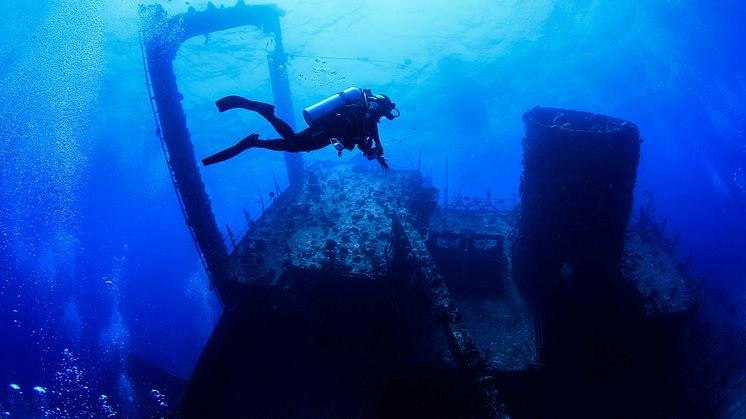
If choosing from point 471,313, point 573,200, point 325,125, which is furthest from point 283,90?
point 325,125

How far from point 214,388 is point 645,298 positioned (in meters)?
11.2

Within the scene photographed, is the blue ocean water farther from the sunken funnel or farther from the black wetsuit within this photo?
the black wetsuit

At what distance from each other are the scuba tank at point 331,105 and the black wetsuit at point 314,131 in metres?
0.05

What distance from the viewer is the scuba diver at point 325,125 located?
3.82m

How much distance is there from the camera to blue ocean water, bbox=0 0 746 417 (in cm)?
3509

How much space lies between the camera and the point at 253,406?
9000 millimetres

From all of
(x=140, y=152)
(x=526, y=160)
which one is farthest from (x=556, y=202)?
(x=140, y=152)

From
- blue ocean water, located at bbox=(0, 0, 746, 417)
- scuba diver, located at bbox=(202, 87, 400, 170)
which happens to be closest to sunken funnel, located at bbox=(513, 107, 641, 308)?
scuba diver, located at bbox=(202, 87, 400, 170)

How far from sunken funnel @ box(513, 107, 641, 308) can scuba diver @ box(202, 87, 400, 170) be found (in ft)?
20.5

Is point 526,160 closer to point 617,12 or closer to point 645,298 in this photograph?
point 645,298

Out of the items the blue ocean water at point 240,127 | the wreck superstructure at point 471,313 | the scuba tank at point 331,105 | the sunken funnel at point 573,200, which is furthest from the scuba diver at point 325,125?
the blue ocean water at point 240,127

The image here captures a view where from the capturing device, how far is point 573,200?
914 centimetres

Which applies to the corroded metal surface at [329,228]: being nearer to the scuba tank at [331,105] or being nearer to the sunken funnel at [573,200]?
the sunken funnel at [573,200]

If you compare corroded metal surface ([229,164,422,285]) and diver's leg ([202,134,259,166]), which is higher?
diver's leg ([202,134,259,166])
